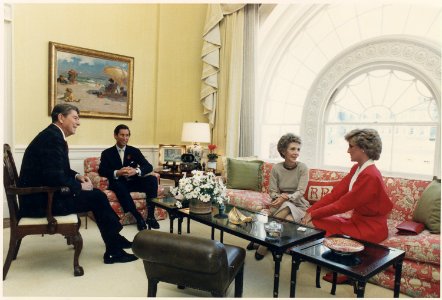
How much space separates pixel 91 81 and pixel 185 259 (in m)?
3.82

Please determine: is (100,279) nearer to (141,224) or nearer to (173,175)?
(141,224)

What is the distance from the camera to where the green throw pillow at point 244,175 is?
436cm

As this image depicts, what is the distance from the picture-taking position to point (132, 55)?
5.14m

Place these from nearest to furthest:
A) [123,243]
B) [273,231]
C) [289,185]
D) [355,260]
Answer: [355,260]
[273,231]
[123,243]
[289,185]

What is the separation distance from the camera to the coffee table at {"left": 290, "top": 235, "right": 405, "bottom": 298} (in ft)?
5.69

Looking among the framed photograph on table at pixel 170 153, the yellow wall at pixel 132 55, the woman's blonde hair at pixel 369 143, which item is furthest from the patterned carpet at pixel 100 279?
the framed photograph on table at pixel 170 153

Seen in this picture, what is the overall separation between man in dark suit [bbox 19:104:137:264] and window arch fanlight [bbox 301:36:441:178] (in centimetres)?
333

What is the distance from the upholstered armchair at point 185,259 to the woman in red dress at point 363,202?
117 centimetres

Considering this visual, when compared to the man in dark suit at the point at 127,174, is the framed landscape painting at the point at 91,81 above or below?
above

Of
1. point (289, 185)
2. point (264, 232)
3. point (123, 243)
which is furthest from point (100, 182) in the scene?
point (264, 232)

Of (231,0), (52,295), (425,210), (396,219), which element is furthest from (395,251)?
(231,0)

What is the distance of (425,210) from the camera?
2812mm

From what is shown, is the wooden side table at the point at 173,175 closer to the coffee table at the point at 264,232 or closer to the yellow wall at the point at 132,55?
the yellow wall at the point at 132,55

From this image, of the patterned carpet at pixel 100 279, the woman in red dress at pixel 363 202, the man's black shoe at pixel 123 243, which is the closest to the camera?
the patterned carpet at pixel 100 279
